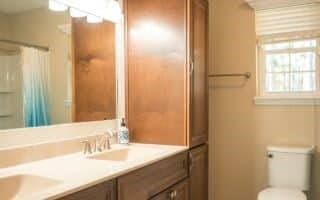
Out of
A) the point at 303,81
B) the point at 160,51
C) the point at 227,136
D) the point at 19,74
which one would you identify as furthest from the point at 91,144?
the point at 303,81

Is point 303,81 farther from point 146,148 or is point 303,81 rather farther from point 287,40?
point 146,148

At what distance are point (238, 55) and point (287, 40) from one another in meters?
0.43

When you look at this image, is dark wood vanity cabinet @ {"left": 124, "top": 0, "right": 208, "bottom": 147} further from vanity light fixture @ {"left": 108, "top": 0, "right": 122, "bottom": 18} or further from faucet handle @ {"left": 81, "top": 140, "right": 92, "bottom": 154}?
faucet handle @ {"left": 81, "top": 140, "right": 92, "bottom": 154}

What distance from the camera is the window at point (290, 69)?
8.50 ft

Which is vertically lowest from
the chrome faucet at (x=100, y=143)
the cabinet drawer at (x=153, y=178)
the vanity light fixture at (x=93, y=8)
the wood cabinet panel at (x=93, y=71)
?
the cabinet drawer at (x=153, y=178)

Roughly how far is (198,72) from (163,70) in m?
0.33

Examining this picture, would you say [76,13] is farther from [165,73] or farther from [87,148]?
[87,148]

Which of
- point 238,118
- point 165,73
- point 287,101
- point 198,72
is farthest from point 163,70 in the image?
point 287,101

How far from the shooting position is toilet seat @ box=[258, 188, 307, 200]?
2.15 metres

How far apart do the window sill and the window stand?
7 centimetres

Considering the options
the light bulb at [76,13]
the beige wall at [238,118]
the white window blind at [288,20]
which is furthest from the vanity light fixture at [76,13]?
the white window blind at [288,20]

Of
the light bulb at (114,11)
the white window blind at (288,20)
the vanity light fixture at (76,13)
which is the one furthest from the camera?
the white window blind at (288,20)

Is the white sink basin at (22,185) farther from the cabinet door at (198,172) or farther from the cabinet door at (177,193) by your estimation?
the cabinet door at (198,172)

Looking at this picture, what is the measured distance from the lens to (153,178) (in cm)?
174
